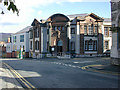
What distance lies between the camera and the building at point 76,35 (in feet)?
129

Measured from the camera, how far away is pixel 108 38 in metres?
41.2

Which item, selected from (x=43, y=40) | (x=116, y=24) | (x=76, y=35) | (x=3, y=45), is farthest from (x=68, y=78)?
(x=3, y=45)

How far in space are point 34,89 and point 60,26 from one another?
31.0 m

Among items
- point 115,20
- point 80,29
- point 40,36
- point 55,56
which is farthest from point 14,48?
point 115,20

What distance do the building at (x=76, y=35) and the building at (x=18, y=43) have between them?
46.7ft

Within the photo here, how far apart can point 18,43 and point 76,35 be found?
25.6m

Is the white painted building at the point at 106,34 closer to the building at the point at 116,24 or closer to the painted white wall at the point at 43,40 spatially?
the painted white wall at the point at 43,40

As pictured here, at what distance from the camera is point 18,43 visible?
57031 mm

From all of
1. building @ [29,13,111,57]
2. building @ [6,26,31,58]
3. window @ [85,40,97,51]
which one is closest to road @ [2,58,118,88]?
building @ [29,13,111,57]

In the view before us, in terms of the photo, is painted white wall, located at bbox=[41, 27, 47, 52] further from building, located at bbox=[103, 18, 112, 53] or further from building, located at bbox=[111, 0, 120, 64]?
building, located at bbox=[111, 0, 120, 64]

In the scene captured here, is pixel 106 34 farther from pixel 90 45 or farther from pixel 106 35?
pixel 90 45

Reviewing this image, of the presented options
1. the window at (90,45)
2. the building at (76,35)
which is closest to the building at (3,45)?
the building at (76,35)

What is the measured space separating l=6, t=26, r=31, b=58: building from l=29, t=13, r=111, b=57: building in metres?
14.2

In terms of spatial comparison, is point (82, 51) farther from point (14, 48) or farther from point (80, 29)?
point (14, 48)
